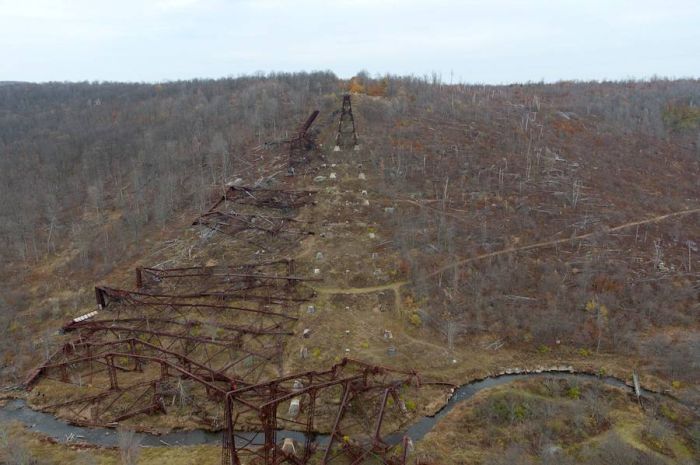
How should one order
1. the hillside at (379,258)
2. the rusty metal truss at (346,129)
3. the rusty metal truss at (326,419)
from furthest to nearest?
1. the rusty metal truss at (346,129)
2. the hillside at (379,258)
3. the rusty metal truss at (326,419)

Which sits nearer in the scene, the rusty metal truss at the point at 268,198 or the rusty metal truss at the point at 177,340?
the rusty metal truss at the point at 177,340

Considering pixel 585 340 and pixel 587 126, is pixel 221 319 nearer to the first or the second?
pixel 585 340

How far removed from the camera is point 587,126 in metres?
80.2

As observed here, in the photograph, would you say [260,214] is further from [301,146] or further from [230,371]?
[230,371]

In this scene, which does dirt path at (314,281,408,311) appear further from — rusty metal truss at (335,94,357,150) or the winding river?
rusty metal truss at (335,94,357,150)

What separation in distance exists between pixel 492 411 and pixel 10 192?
79.7 m

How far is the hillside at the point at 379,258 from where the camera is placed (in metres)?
32.3

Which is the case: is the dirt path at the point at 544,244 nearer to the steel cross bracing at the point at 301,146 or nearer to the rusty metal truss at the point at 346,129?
the rusty metal truss at the point at 346,129

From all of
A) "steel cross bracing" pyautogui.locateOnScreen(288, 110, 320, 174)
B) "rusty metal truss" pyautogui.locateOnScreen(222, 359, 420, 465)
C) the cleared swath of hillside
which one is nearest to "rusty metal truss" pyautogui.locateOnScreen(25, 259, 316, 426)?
"rusty metal truss" pyautogui.locateOnScreen(222, 359, 420, 465)

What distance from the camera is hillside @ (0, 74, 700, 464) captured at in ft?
106

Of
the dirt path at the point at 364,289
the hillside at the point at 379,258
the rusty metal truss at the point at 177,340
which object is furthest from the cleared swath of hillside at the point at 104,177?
the dirt path at the point at 364,289

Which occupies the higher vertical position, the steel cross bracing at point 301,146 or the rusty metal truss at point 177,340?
the steel cross bracing at point 301,146

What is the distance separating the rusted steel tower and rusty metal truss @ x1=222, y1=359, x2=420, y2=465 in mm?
39471

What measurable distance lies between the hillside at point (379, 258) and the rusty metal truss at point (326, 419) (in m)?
0.75
